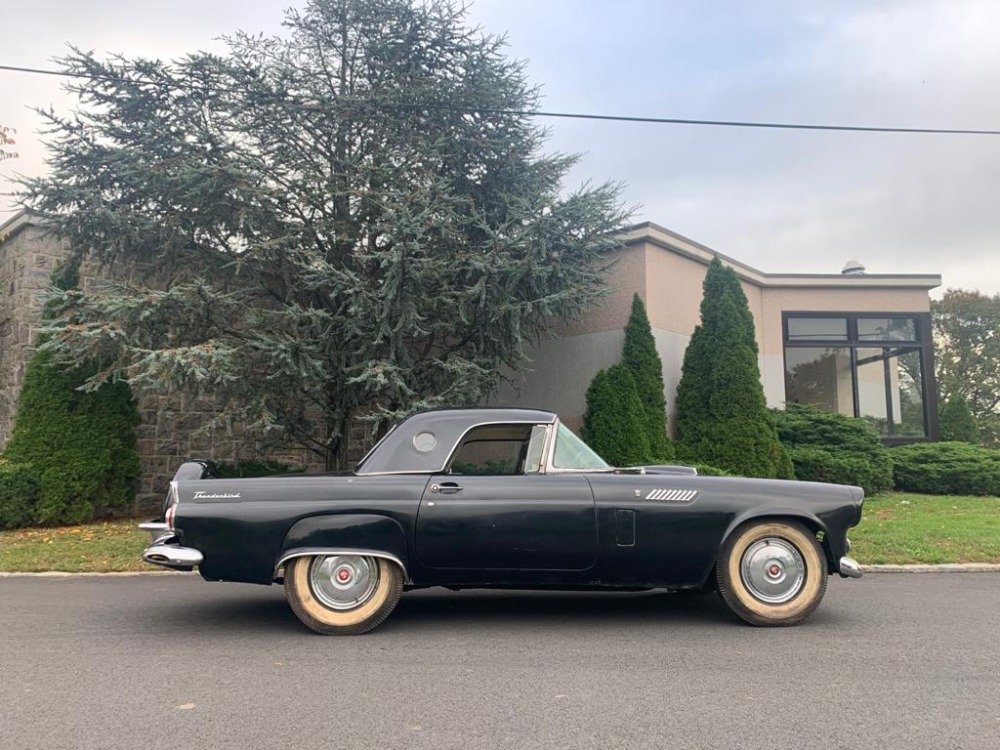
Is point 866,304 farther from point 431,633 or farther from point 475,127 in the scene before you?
point 431,633

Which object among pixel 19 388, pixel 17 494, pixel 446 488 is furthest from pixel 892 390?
pixel 19 388

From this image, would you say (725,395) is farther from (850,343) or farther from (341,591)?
(341,591)

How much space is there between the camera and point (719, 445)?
1241cm

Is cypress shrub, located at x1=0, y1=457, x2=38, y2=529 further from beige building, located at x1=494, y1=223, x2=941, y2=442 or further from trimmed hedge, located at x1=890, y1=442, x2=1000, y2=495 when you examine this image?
trimmed hedge, located at x1=890, y1=442, x2=1000, y2=495

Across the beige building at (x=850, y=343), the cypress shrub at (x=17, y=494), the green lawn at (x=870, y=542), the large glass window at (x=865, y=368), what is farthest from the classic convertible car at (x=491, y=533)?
the large glass window at (x=865, y=368)

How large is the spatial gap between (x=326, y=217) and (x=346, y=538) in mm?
7041

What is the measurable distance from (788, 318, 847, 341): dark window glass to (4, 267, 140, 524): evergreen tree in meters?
13.1

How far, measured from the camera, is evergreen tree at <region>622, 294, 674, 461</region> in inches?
488

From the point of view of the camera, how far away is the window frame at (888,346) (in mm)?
16281

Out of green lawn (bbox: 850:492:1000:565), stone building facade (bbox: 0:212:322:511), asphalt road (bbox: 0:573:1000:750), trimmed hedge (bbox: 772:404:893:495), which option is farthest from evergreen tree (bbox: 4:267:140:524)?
trimmed hedge (bbox: 772:404:893:495)

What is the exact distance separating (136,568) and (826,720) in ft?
23.2

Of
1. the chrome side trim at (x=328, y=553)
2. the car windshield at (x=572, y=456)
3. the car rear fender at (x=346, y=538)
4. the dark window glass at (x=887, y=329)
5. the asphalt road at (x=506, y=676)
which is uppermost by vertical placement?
the dark window glass at (x=887, y=329)

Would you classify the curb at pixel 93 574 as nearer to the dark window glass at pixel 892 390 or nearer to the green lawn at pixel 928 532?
the green lawn at pixel 928 532

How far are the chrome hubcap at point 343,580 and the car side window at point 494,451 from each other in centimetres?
88
